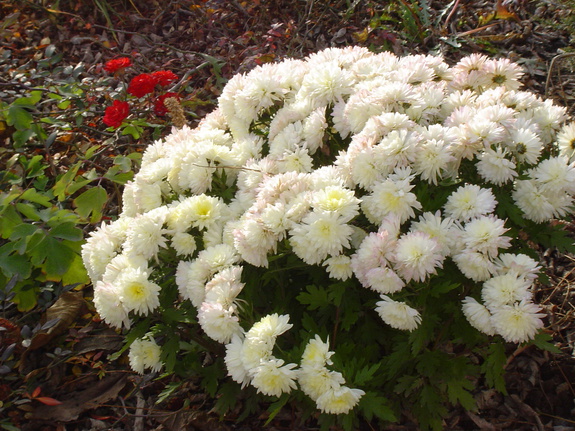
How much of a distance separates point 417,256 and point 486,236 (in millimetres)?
222

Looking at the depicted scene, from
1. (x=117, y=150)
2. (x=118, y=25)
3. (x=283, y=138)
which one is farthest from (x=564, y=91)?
(x=118, y=25)

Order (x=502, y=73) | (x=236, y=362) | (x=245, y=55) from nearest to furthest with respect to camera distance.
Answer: (x=236, y=362), (x=502, y=73), (x=245, y=55)

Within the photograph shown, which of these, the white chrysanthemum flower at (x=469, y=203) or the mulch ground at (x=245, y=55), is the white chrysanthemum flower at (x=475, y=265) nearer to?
the white chrysanthemum flower at (x=469, y=203)

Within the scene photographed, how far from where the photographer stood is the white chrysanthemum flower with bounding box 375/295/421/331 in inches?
67.1

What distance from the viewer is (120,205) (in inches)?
138

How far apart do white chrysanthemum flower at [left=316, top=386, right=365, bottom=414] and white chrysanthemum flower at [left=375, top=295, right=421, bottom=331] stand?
246 mm

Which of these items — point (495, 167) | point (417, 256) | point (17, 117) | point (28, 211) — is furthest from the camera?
point (17, 117)

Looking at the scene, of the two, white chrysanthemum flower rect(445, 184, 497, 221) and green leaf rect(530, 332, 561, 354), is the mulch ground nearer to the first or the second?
green leaf rect(530, 332, 561, 354)

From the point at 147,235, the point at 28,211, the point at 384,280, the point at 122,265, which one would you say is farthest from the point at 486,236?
the point at 28,211

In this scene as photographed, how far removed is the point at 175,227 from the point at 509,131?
1.20m

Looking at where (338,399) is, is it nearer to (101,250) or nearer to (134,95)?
(101,250)

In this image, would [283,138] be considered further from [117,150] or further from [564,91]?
[564,91]

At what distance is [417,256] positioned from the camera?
1.63 metres

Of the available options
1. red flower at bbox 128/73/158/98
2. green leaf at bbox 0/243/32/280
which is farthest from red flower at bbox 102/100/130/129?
green leaf at bbox 0/243/32/280
